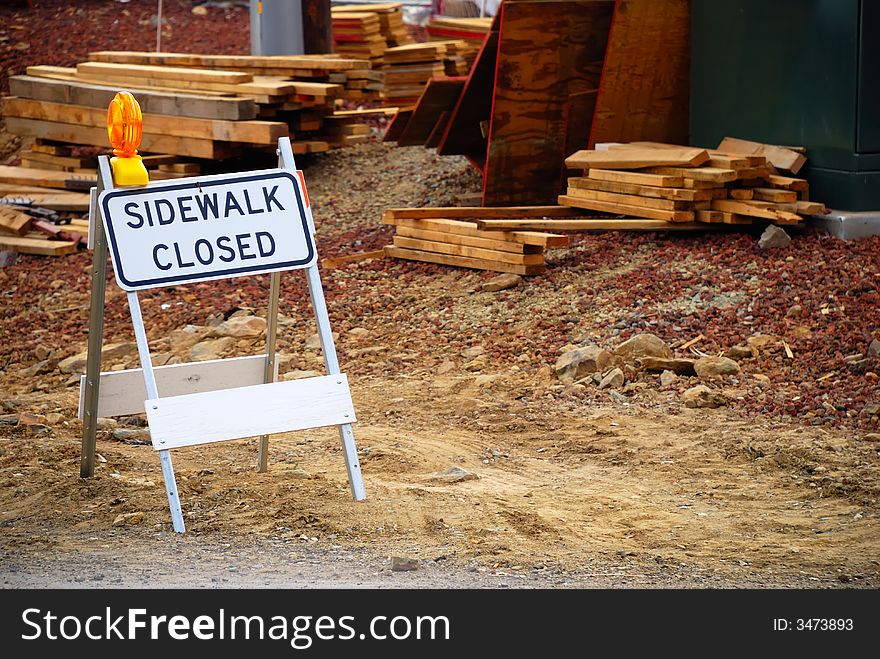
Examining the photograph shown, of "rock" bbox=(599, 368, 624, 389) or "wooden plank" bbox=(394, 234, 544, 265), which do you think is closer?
"rock" bbox=(599, 368, 624, 389)

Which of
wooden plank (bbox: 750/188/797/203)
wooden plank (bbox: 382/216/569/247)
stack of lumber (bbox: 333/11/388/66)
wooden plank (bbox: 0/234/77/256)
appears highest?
stack of lumber (bbox: 333/11/388/66)

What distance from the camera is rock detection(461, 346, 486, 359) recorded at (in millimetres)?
9343

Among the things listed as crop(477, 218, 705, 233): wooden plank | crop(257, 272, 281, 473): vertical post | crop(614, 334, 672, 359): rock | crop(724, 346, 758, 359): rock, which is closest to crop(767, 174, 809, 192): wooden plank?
crop(477, 218, 705, 233): wooden plank

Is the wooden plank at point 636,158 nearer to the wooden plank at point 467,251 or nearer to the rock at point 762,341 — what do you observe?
the wooden plank at point 467,251

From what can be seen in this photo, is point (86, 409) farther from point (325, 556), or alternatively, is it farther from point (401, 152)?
point (401, 152)

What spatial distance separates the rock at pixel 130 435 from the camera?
772 cm

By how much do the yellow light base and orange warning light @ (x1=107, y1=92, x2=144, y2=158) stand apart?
2.0 inches

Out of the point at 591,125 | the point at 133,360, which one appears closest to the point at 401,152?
the point at 591,125

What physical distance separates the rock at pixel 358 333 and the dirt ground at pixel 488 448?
2 cm

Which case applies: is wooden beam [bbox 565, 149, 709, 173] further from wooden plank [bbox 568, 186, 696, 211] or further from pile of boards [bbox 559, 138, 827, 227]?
wooden plank [bbox 568, 186, 696, 211]

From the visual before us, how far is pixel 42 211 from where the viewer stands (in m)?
13.8

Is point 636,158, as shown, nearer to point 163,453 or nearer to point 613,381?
point 613,381

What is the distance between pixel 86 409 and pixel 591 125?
8.02 meters

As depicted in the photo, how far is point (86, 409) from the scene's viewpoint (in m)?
6.15
